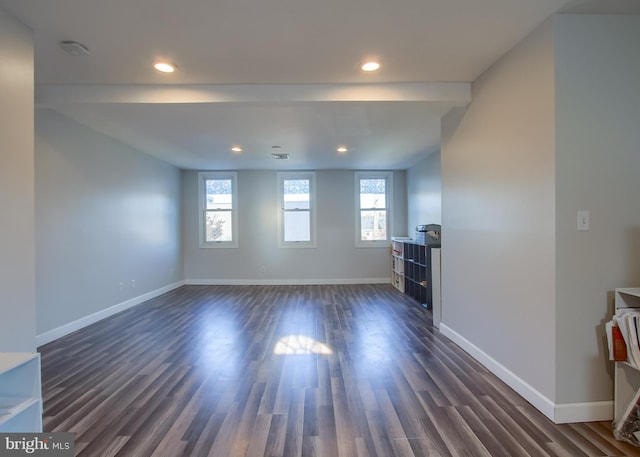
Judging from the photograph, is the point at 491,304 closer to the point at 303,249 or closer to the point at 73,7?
the point at 73,7

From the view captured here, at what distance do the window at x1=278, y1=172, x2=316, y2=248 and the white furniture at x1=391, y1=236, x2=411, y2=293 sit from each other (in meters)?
1.72

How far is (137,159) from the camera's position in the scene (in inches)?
201

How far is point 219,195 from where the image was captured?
690 cm

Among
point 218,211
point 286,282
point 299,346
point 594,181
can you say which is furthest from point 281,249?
point 594,181

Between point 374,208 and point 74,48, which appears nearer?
point 74,48

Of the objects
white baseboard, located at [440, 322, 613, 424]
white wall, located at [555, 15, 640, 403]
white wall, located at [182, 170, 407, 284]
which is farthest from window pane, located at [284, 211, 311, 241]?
white wall, located at [555, 15, 640, 403]

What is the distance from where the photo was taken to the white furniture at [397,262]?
19.8 feet

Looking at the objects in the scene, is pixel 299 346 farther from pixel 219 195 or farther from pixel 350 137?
pixel 219 195

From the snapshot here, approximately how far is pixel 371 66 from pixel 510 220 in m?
1.65

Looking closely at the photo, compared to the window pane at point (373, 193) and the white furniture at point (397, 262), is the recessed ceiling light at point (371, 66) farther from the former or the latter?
the window pane at point (373, 193)

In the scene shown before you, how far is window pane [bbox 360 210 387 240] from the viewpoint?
6.92 metres

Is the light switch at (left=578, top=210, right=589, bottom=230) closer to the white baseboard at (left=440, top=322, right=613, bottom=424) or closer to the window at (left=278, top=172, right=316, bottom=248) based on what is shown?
the white baseboard at (left=440, top=322, right=613, bottom=424)

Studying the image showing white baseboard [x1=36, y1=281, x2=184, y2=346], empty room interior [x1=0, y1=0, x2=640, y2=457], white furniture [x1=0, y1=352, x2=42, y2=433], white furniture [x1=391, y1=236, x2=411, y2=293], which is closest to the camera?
white furniture [x1=0, y1=352, x2=42, y2=433]

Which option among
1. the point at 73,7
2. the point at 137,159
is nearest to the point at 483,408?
the point at 73,7
